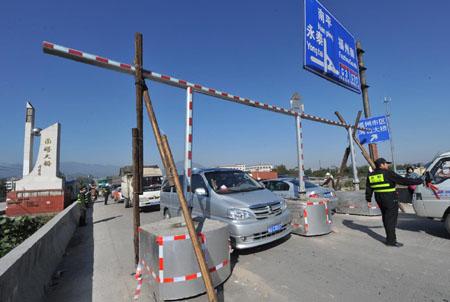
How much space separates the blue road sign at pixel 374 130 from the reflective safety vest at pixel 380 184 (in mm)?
6287

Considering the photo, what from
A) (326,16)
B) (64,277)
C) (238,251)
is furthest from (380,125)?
(64,277)

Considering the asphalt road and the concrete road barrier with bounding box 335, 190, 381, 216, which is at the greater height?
the concrete road barrier with bounding box 335, 190, 381, 216

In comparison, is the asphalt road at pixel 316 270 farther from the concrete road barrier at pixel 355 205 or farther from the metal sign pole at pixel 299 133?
the concrete road barrier at pixel 355 205

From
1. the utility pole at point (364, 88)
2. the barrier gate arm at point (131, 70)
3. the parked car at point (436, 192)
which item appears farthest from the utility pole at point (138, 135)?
the utility pole at point (364, 88)

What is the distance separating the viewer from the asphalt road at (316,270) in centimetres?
352

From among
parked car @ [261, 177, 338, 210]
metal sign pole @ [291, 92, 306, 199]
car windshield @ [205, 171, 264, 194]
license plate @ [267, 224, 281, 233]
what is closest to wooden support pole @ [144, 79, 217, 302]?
car windshield @ [205, 171, 264, 194]

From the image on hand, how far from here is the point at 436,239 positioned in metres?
5.86

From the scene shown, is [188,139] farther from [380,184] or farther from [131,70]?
[380,184]

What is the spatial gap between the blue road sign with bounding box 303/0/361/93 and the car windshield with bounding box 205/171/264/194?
4.21 meters

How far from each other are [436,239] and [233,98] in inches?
222

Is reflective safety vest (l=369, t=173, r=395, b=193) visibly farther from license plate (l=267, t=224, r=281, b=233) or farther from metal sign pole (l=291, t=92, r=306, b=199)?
license plate (l=267, t=224, r=281, b=233)

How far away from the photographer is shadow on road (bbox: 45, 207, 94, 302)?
12.8 ft

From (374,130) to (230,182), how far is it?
8.21m

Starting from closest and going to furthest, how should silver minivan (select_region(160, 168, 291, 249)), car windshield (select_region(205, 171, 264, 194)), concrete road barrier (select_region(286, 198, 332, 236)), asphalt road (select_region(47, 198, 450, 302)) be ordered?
asphalt road (select_region(47, 198, 450, 302)), silver minivan (select_region(160, 168, 291, 249)), car windshield (select_region(205, 171, 264, 194)), concrete road barrier (select_region(286, 198, 332, 236))
